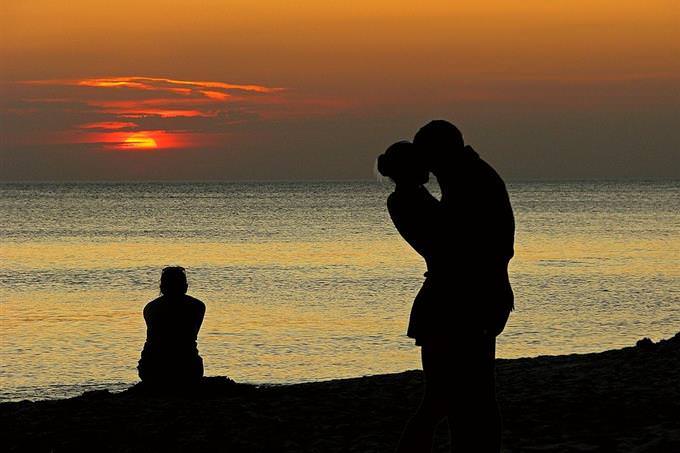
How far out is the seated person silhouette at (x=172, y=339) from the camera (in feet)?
34.6

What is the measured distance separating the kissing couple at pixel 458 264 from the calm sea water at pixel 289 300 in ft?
44.8

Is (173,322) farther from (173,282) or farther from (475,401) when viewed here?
(475,401)

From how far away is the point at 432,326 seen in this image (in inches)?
237

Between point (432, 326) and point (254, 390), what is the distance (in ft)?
16.3

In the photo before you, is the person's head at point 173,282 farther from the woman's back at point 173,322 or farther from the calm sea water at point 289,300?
the calm sea water at point 289,300

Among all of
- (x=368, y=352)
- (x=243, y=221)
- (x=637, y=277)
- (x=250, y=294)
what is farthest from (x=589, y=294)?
(x=243, y=221)

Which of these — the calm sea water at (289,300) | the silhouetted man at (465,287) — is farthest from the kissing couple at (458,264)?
the calm sea water at (289,300)

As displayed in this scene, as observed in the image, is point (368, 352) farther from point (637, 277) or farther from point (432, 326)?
point (637, 277)

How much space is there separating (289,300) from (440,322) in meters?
28.6

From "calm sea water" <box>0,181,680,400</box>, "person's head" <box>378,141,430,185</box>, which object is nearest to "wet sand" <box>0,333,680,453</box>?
"person's head" <box>378,141,430,185</box>

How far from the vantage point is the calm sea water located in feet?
72.3

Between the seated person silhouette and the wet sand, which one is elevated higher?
the seated person silhouette

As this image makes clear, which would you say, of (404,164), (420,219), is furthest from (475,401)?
(404,164)

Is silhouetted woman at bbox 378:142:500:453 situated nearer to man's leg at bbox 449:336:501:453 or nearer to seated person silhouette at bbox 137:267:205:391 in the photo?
man's leg at bbox 449:336:501:453
